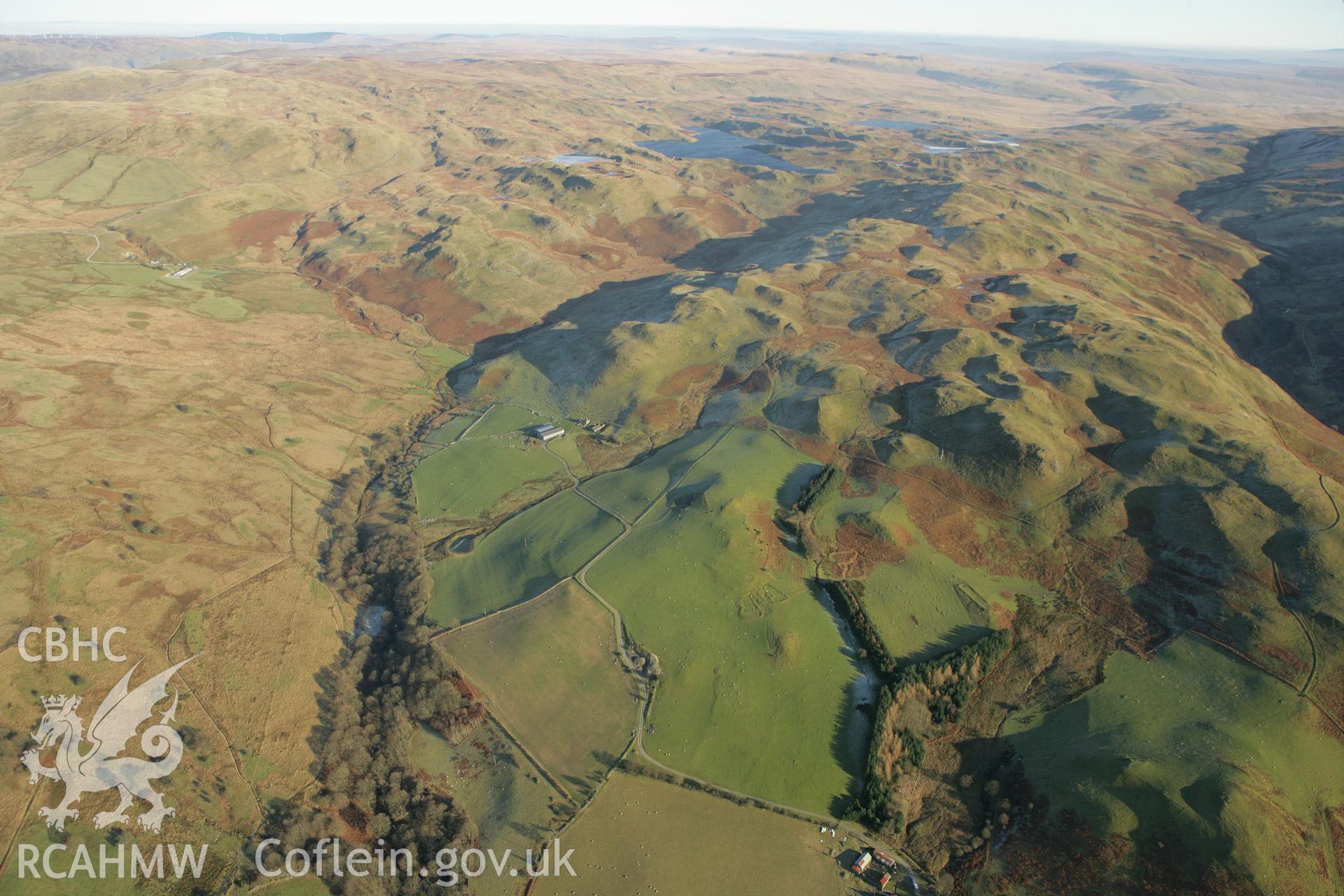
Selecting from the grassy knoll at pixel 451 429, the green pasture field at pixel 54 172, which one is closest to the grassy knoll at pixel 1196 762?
the grassy knoll at pixel 451 429

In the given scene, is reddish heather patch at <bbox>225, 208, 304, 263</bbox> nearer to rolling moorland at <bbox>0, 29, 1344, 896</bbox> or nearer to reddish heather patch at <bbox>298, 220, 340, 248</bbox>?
reddish heather patch at <bbox>298, 220, 340, 248</bbox>

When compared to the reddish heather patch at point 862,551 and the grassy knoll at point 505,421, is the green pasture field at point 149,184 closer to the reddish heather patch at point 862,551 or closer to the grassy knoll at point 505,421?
the grassy knoll at point 505,421

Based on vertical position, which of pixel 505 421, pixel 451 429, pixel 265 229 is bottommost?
pixel 451 429

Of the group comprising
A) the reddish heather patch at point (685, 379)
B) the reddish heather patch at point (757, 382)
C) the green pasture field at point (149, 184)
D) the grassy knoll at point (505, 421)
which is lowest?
the grassy knoll at point (505, 421)

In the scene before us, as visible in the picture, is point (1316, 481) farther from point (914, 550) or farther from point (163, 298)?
point (163, 298)

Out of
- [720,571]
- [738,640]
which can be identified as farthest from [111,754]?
[720,571]

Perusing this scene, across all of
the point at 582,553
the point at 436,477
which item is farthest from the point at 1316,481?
the point at 436,477

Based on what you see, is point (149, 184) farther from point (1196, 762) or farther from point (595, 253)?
point (1196, 762)
